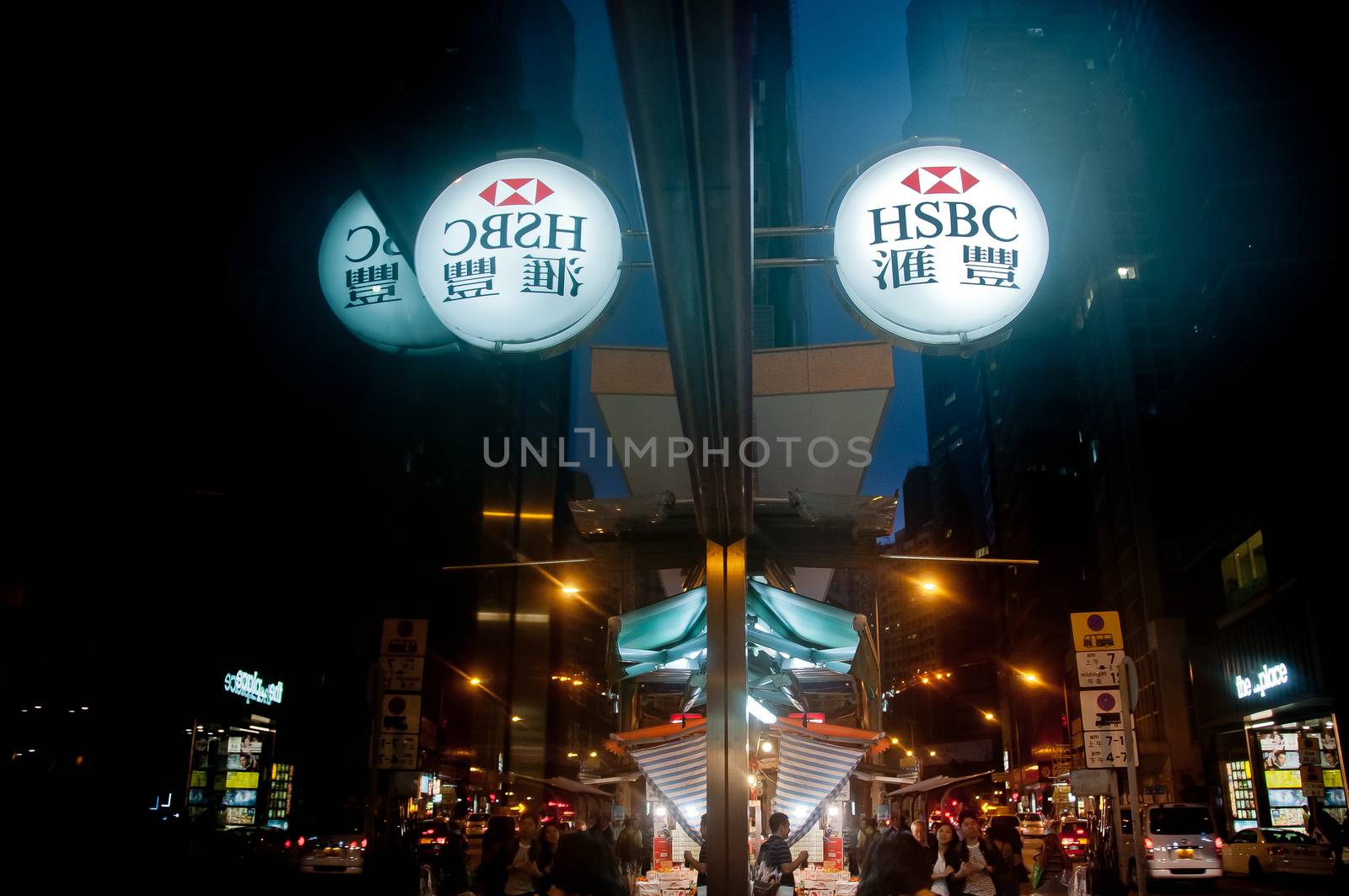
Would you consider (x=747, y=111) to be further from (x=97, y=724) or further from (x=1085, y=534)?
(x=1085, y=534)

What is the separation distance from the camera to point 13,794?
12500 mm

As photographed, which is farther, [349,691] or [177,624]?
[349,691]

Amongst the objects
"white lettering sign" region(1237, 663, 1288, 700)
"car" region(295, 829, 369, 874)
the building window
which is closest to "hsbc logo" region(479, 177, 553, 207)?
"car" region(295, 829, 369, 874)

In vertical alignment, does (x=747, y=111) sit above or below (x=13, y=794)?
above

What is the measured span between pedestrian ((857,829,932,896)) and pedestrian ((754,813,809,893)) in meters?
1.40

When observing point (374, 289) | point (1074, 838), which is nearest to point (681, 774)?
point (374, 289)

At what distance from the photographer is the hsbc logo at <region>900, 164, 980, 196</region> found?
14.9 ft

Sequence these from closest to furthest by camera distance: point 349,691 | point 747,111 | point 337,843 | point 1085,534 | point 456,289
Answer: point 747,111 → point 456,289 → point 337,843 → point 349,691 → point 1085,534

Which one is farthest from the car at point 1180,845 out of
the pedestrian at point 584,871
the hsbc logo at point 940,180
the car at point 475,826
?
the car at point 475,826

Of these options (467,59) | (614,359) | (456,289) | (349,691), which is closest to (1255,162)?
(614,359)

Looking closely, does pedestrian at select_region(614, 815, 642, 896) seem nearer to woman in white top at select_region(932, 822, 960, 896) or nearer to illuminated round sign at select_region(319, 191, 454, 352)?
woman in white top at select_region(932, 822, 960, 896)

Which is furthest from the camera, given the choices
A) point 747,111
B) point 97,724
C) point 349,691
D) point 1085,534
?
point 1085,534

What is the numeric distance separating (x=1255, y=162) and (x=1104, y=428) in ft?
99.6

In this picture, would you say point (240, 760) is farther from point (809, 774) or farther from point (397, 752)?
point (809, 774)
